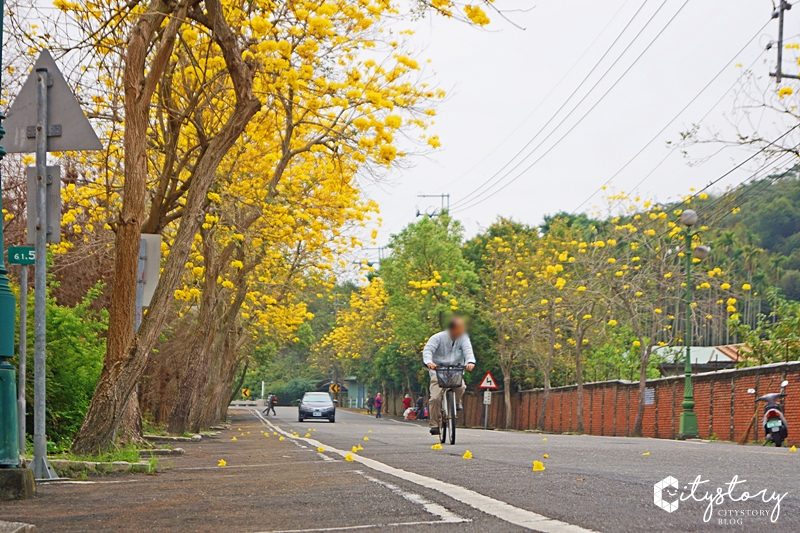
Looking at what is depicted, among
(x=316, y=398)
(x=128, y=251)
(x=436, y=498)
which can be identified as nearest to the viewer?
(x=436, y=498)

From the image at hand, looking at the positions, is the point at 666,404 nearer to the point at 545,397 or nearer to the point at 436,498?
the point at 545,397

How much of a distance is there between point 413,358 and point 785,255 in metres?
36.3

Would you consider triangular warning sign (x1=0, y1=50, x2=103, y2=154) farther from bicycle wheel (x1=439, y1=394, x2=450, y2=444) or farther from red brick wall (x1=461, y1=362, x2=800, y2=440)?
red brick wall (x1=461, y1=362, x2=800, y2=440)

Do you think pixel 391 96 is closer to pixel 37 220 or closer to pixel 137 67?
pixel 137 67

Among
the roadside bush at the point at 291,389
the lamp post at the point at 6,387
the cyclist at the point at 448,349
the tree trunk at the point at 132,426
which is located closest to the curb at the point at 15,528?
the lamp post at the point at 6,387

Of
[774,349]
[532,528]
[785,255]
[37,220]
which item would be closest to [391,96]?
[37,220]

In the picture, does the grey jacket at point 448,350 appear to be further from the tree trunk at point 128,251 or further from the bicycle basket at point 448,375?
the tree trunk at point 128,251

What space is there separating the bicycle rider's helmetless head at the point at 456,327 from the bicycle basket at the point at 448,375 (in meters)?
0.44

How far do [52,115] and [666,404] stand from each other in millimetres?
25469

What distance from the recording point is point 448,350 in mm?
12773

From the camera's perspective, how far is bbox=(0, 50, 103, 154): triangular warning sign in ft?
27.1

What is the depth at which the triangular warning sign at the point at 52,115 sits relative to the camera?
8266mm

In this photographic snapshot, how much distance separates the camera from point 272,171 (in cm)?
2167

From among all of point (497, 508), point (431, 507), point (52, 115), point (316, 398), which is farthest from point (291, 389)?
point (497, 508)
